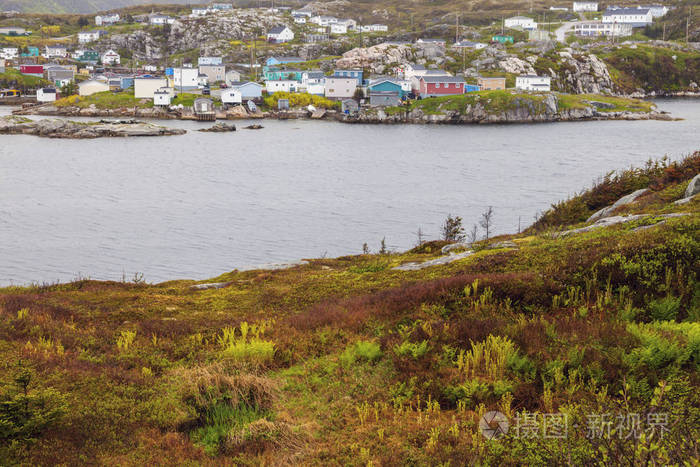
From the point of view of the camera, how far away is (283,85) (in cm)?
14650

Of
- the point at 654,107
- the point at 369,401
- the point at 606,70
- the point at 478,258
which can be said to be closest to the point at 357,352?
the point at 369,401

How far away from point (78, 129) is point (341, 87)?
63.6 m

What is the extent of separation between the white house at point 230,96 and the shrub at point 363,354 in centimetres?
13494

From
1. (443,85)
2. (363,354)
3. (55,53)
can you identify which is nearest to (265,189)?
(363,354)

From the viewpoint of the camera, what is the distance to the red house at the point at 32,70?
168m

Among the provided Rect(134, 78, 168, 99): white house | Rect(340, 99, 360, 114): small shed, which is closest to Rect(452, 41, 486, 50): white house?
Rect(340, 99, 360, 114): small shed

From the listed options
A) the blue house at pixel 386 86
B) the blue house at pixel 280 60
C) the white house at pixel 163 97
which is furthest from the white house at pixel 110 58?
the blue house at pixel 386 86

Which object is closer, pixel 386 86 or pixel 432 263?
pixel 432 263

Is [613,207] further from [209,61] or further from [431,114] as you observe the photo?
[209,61]

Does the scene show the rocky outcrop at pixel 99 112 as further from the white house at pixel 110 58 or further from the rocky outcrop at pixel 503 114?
the white house at pixel 110 58

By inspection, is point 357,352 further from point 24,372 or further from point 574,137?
point 574,137

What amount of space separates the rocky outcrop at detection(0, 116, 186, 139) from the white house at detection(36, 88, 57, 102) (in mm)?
36834

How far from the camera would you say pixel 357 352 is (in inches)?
384

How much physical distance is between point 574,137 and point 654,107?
4710cm
